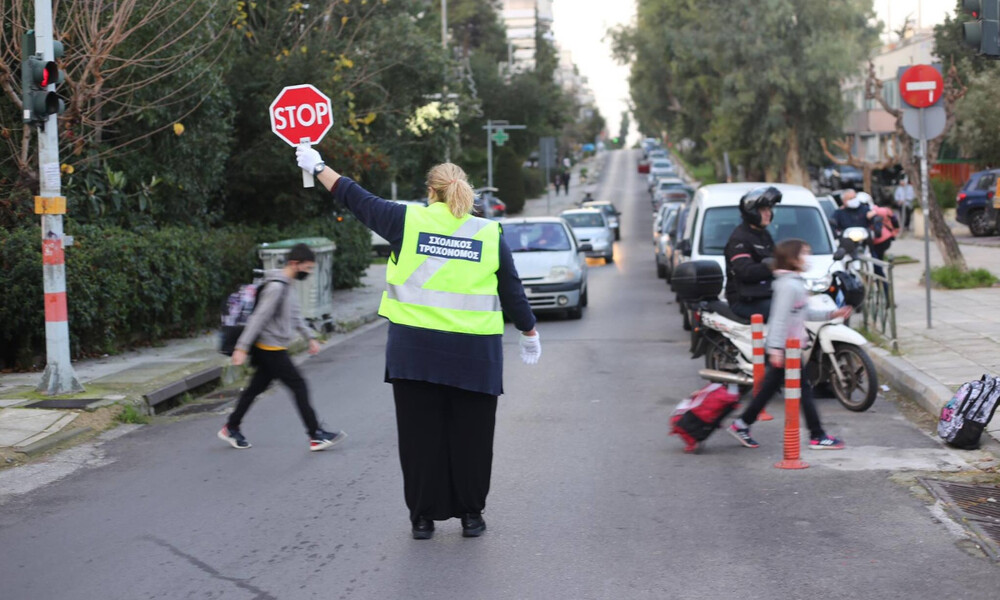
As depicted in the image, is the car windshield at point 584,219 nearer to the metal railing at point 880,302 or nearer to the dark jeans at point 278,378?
the metal railing at point 880,302

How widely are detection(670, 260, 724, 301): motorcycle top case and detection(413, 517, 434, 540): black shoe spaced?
498 cm

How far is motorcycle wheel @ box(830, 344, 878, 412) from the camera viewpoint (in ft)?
31.3

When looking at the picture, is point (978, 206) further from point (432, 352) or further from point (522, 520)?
point (432, 352)

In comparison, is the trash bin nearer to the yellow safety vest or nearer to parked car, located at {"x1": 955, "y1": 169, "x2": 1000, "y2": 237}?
the yellow safety vest

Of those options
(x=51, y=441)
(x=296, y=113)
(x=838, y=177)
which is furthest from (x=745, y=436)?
(x=838, y=177)

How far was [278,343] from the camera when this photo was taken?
8.73 metres

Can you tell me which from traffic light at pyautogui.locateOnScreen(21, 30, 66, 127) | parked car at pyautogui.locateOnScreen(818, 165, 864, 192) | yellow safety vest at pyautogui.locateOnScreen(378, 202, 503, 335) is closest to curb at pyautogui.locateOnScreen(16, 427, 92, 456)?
traffic light at pyautogui.locateOnScreen(21, 30, 66, 127)

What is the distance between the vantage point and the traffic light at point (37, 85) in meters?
10.3

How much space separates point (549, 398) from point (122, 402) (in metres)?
3.83

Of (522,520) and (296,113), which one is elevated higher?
(296,113)

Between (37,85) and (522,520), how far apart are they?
21.1 ft

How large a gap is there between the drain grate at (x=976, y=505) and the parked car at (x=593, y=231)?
24.2 m

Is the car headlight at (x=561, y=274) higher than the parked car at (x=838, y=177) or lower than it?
lower

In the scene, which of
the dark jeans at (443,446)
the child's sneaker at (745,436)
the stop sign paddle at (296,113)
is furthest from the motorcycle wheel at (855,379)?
the stop sign paddle at (296,113)
